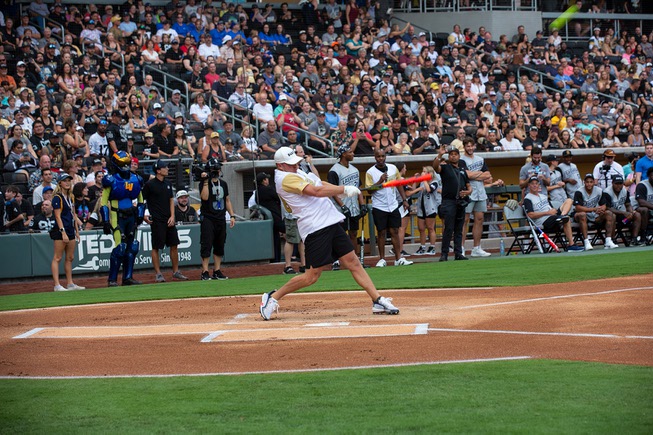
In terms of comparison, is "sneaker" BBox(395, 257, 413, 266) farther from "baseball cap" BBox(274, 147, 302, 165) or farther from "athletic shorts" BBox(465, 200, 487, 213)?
"baseball cap" BBox(274, 147, 302, 165)

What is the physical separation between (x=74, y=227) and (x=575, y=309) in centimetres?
940

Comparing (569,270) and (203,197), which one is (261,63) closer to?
(203,197)

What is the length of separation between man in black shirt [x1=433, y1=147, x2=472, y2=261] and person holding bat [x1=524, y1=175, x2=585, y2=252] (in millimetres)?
1681

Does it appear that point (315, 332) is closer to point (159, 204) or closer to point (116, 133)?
point (159, 204)

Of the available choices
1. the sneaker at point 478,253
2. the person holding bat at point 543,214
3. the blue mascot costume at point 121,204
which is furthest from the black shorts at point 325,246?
the person holding bat at point 543,214

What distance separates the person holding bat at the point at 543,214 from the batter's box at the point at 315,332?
10282mm

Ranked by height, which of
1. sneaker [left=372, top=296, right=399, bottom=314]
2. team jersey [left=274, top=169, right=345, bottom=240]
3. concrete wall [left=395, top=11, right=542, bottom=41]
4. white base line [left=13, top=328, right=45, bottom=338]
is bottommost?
white base line [left=13, top=328, right=45, bottom=338]

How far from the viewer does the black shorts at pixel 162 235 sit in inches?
704

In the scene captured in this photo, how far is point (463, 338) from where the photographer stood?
931 cm

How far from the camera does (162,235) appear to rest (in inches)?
706

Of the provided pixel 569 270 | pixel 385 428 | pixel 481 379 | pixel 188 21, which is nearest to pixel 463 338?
pixel 481 379

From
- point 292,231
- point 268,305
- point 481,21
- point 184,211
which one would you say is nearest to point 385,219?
point 292,231

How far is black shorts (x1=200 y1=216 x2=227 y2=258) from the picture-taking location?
18.0m

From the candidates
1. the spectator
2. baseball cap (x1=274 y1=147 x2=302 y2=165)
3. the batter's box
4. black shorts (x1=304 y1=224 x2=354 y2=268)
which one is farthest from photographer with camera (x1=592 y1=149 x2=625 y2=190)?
the batter's box
